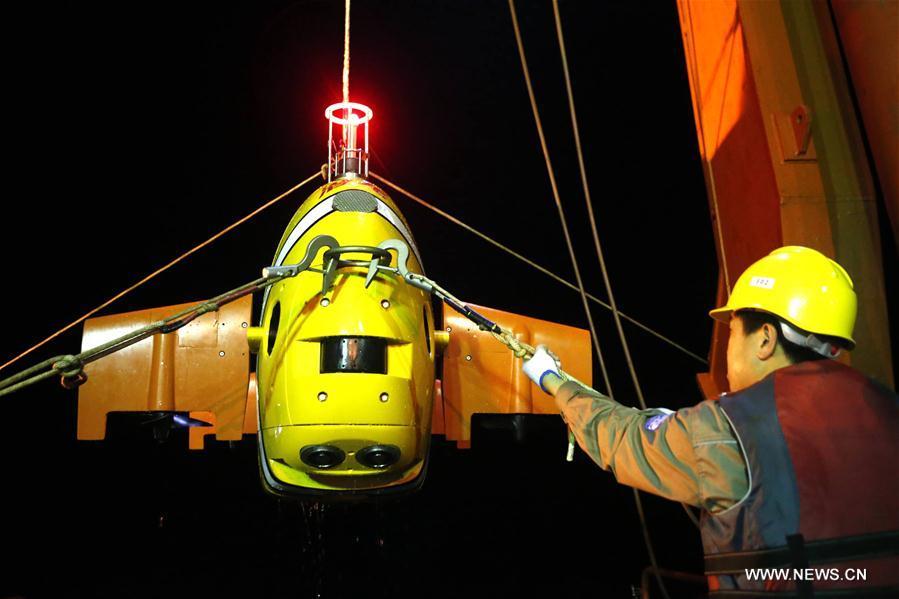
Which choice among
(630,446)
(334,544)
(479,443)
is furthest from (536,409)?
(479,443)

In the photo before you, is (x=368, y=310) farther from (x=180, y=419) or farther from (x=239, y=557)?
(x=239, y=557)

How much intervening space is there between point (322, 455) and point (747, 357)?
5.15ft

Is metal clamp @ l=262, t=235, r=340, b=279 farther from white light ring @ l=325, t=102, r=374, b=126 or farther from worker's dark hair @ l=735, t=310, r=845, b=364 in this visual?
worker's dark hair @ l=735, t=310, r=845, b=364

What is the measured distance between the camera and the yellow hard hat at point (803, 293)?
2.03 meters

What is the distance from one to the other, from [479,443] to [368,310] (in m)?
4.34

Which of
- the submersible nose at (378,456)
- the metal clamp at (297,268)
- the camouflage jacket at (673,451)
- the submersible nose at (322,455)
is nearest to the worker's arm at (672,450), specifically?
the camouflage jacket at (673,451)

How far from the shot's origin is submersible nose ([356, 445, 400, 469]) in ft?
8.72

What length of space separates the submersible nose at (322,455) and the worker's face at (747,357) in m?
1.45

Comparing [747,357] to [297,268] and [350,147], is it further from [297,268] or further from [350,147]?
[350,147]

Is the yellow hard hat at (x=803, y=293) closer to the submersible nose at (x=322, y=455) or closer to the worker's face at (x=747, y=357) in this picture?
the worker's face at (x=747, y=357)

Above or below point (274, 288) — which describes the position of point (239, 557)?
below

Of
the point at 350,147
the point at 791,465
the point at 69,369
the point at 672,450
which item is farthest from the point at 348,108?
the point at 791,465

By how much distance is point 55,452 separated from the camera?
6086mm

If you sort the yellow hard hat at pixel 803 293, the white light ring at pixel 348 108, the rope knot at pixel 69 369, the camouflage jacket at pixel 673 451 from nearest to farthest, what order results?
1. the camouflage jacket at pixel 673 451
2. the yellow hard hat at pixel 803 293
3. the rope knot at pixel 69 369
4. the white light ring at pixel 348 108
